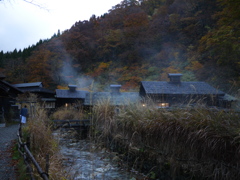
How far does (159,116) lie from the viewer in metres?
3.90

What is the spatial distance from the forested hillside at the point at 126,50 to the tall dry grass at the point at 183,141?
15976 mm

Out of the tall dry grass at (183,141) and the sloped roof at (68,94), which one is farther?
the sloped roof at (68,94)

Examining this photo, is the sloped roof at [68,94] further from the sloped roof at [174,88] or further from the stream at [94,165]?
the stream at [94,165]

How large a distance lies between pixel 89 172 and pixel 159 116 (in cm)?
197

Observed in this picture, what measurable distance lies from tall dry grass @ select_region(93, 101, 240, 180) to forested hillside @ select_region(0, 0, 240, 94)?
629 inches

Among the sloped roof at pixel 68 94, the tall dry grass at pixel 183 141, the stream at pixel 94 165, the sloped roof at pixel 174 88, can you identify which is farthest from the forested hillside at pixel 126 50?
the tall dry grass at pixel 183 141

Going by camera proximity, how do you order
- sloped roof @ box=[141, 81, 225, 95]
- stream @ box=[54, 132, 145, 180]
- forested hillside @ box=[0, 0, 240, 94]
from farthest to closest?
forested hillside @ box=[0, 0, 240, 94], sloped roof @ box=[141, 81, 225, 95], stream @ box=[54, 132, 145, 180]

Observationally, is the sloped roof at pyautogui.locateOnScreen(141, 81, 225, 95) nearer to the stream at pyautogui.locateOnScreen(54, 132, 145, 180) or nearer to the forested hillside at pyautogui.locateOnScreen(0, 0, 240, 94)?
the forested hillside at pyautogui.locateOnScreen(0, 0, 240, 94)

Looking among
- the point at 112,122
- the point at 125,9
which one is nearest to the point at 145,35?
the point at 125,9

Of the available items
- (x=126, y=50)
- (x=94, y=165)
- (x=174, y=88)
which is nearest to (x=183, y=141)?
(x=94, y=165)

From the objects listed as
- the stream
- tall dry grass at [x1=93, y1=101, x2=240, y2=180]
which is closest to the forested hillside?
the stream

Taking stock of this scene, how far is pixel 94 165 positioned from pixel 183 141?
2.44 meters

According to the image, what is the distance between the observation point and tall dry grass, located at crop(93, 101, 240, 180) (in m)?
2.64

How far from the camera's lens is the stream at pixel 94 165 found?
414 cm
